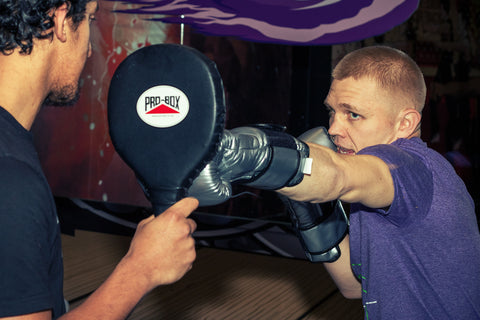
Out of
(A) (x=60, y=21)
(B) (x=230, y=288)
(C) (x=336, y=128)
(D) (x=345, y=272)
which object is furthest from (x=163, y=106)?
(B) (x=230, y=288)

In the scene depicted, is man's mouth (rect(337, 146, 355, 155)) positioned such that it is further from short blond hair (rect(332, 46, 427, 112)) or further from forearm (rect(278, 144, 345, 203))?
forearm (rect(278, 144, 345, 203))

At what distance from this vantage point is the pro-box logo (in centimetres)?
85

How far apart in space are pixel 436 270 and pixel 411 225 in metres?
0.12

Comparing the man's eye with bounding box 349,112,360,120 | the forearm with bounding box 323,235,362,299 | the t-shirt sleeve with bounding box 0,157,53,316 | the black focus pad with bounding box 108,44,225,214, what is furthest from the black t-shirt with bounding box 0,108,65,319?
the forearm with bounding box 323,235,362,299

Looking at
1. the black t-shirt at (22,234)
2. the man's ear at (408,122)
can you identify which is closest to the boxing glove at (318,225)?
the man's ear at (408,122)

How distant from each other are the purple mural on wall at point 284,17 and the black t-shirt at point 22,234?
2.88 m

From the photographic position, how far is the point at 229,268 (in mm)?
3246

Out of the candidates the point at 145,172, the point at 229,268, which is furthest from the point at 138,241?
the point at 229,268

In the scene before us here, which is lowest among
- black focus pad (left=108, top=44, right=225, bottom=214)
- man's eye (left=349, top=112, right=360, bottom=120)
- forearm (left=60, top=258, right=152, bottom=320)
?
forearm (left=60, top=258, right=152, bottom=320)

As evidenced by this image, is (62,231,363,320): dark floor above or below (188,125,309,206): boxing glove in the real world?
below

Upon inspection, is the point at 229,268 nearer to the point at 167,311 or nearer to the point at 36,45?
the point at 167,311

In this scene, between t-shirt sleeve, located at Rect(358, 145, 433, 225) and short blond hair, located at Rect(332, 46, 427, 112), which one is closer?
t-shirt sleeve, located at Rect(358, 145, 433, 225)

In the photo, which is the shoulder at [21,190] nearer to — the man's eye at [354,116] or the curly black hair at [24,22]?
the curly black hair at [24,22]

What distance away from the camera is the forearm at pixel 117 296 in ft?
2.93
